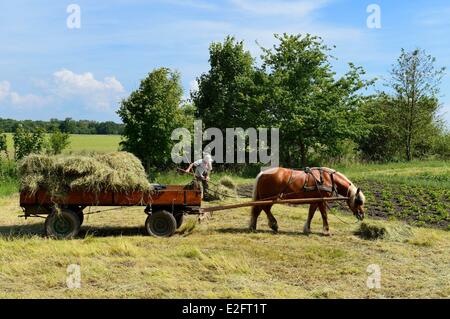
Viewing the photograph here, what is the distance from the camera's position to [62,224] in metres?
9.99

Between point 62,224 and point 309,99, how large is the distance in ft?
63.2

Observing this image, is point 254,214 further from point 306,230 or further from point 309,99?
point 309,99

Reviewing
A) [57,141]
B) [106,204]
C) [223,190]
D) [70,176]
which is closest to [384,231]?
[106,204]

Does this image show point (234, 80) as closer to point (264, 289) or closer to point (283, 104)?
point (283, 104)

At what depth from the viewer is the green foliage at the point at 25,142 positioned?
23328 mm

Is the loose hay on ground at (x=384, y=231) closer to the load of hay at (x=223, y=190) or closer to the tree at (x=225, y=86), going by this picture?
the load of hay at (x=223, y=190)

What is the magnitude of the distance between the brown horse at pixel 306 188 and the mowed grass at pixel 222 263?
1.73 feet

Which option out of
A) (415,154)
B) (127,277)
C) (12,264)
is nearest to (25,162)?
(12,264)

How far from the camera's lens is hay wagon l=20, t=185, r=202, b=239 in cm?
984

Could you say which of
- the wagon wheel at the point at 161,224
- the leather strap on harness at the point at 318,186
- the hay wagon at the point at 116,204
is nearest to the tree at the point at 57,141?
the hay wagon at the point at 116,204

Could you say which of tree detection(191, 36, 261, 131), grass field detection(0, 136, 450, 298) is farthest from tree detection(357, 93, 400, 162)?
grass field detection(0, 136, 450, 298)

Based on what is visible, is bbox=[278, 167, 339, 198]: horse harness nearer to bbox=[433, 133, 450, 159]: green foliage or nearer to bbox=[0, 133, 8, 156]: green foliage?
bbox=[0, 133, 8, 156]: green foliage

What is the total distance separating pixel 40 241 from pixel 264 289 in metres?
4.78

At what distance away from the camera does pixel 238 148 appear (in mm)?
28703
